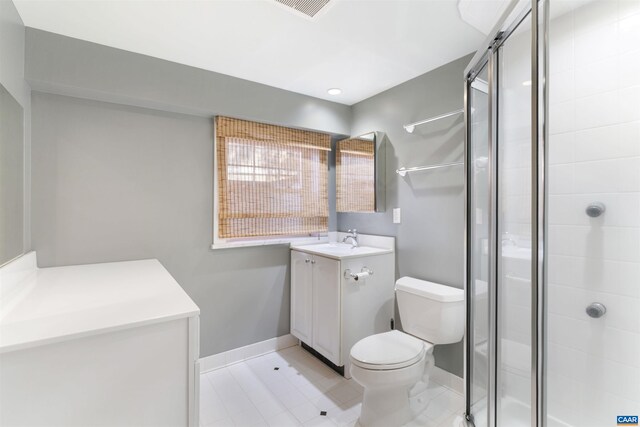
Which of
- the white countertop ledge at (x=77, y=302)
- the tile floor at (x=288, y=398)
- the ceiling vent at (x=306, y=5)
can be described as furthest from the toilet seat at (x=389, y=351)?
the ceiling vent at (x=306, y=5)

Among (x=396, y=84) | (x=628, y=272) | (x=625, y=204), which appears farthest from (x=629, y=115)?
(x=396, y=84)

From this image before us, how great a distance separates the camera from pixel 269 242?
2645 mm

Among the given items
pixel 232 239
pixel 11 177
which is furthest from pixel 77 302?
pixel 232 239

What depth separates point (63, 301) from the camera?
1.21 m

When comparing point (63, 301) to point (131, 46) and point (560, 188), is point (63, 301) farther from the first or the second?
point (560, 188)

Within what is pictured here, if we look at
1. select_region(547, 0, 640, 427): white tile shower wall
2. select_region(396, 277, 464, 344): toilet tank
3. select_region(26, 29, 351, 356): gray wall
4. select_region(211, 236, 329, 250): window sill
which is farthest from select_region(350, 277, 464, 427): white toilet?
select_region(26, 29, 351, 356): gray wall

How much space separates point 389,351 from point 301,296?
3.29 ft

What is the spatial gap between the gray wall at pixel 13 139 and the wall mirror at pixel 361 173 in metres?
2.20

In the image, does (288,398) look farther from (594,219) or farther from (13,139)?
(13,139)

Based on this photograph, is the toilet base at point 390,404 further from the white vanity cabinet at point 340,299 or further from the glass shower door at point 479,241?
the white vanity cabinet at point 340,299

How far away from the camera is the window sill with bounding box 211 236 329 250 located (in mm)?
2434

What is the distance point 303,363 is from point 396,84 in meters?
2.36

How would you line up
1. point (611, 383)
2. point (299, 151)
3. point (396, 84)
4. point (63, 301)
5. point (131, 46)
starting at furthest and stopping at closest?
point (299, 151)
point (396, 84)
point (131, 46)
point (611, 383)
point (63, 301)

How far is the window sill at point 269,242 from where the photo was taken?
2.43m
